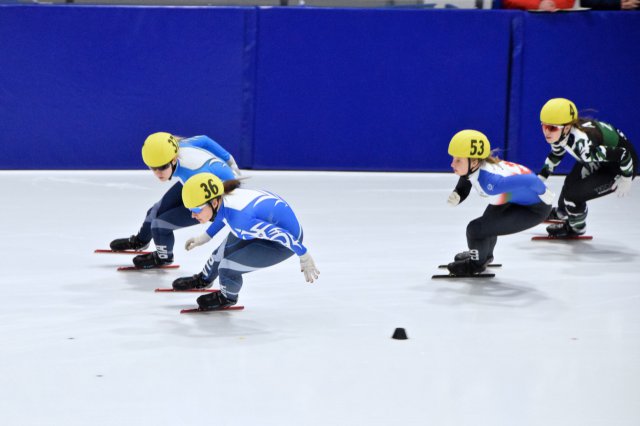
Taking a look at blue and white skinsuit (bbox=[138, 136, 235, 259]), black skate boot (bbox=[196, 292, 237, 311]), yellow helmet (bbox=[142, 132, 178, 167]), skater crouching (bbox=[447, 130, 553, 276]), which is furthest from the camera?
skater crouching (bbox=[447, 130, 553, 276])

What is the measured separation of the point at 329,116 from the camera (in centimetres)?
1059

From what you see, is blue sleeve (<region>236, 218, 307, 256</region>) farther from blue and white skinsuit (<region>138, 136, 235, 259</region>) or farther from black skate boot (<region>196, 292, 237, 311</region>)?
blue and white skinsuit (<region>138, 136, 235, 259</region>)

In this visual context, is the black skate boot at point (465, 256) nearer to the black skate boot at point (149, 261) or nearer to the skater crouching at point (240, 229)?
the skater crouching at point (240, 229)

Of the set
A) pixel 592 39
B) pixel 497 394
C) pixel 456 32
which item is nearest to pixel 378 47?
pixel 456 32

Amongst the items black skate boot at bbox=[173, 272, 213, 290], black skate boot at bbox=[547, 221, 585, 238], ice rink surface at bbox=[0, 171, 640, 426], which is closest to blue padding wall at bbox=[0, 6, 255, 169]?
ice rink surface at bbox=[0, 171, 640, 426]

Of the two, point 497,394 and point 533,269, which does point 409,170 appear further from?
→ point 497,394

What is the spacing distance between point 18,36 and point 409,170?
4140 mm

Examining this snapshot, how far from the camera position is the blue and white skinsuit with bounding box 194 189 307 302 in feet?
17.8

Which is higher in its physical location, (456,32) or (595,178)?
(456,32)

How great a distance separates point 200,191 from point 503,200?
2.21 metres

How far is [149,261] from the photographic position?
21.9 ft

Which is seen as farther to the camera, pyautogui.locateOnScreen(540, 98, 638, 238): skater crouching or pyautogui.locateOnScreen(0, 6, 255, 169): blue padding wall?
pyautogui.locateOnScreen(0, 6, 255, 169): blue padding wall

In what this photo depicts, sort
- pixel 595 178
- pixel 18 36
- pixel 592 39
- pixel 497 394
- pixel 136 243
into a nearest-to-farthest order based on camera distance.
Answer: pixel 497 394
pixel 136 243
pixel 595 178
pixel 18 36
pixel 592 39


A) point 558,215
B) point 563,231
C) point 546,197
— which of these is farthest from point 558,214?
point 546,197
